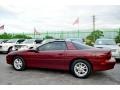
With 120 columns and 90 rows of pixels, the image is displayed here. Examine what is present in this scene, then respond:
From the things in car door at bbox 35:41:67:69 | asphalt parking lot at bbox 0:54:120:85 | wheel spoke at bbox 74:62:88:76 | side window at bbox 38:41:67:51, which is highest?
side window at bbox 38:41:67:51

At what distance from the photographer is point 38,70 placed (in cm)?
831

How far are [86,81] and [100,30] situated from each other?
105 feet

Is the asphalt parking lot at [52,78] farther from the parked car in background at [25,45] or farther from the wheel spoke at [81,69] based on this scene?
the parked car in background at [25,45]

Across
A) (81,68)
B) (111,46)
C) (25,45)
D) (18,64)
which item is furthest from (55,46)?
(25,45)

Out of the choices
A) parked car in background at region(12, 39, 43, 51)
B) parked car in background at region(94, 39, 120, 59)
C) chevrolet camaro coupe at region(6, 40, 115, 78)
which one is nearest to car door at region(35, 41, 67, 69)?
chevrolet camaro coupe at region(6, 40, 115, 78)

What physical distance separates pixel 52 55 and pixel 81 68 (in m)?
1.22

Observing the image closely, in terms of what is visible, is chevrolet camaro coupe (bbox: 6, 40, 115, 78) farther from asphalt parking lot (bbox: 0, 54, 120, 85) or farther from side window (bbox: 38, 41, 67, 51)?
asphalt parking lot (bbox: 0, 54, 120, 85)

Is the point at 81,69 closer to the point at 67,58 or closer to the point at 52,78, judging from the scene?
the point at 67,58

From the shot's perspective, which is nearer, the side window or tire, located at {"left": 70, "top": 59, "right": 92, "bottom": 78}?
tire, located at {"left": 70, "top": 59, "right": 92, "bottom": 78}

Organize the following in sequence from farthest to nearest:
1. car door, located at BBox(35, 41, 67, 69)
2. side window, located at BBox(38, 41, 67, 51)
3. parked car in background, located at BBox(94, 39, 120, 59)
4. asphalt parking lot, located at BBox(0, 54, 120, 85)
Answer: parked car in background, located at BBox(94, 39, 120, 59), side window, located at BBox(38, 41, 67, 51), car door, located at BBox(35, 41, 67, 69), asphalt parking lot, located at BBox(0, 54, 120, 85)

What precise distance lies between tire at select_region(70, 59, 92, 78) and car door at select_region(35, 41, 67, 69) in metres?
0.50

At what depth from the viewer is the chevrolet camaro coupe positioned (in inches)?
278

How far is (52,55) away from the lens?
7.63 meters
